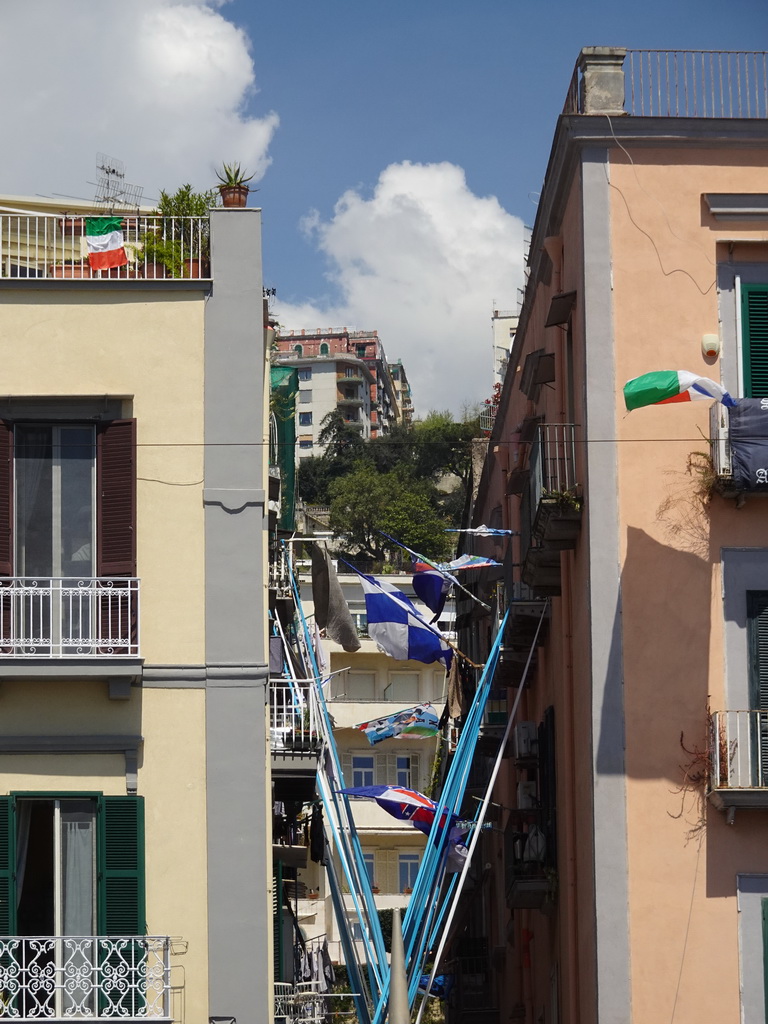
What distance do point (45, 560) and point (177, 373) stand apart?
270 cm

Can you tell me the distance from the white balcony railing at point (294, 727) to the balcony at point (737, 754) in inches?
265

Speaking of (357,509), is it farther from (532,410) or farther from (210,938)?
(210,938)

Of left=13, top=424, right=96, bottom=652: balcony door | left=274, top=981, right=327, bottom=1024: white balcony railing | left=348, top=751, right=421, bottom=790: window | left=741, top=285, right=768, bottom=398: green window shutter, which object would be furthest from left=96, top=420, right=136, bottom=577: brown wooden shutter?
left=348, top=751, right=421, bottom=790: window

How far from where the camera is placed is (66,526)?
62.2 feet

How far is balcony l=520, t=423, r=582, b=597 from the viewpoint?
1977 cm

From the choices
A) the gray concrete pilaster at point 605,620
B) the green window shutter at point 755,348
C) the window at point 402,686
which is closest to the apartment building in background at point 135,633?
the gray concrete pilaster at point 605,620

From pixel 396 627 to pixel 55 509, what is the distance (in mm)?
7846

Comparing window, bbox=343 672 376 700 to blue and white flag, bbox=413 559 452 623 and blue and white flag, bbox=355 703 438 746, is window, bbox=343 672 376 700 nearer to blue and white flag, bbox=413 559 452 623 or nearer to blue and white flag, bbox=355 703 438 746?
blue and white flag, bbox=355 703 438 746

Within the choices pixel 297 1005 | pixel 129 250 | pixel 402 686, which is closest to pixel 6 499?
pixel 129 250

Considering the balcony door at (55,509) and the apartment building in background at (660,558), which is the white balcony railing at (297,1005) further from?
the balcony door at (55,509)

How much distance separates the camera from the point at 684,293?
1967cm

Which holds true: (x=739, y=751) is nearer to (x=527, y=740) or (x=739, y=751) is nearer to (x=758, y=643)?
(x=758, y=643)

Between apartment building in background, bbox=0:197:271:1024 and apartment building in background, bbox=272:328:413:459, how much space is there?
120123mm

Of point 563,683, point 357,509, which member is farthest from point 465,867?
point 357,509
